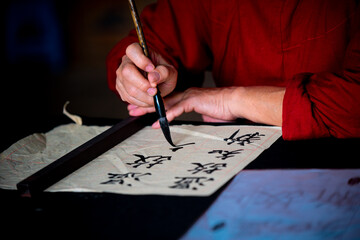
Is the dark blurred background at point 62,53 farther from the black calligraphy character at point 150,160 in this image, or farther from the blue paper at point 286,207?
the blue paper at point 286,207

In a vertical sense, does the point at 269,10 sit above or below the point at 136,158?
above

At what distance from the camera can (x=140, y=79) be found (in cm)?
82

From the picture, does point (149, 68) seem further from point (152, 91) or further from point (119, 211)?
point (119, 211)

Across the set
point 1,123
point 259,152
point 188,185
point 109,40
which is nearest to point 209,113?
point 259,152

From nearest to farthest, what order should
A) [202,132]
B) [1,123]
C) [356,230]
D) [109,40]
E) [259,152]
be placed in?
[356,230]
[259,152]
[202,132]
[1,123]
[109,40]

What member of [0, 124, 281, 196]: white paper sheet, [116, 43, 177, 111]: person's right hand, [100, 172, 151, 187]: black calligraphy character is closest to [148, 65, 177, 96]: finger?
[116, 43, 177, 111]: person's right hand

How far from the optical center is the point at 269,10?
97 centimetres

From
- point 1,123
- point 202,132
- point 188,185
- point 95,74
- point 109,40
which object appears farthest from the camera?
point 109,40

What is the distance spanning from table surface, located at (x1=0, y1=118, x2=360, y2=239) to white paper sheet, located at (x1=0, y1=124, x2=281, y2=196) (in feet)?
0.08

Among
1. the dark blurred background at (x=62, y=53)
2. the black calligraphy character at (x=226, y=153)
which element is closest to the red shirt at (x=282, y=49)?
the black calligraphy character at (x=226, y=153)

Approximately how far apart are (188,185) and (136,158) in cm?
18

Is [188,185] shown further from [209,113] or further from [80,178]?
[209,113]

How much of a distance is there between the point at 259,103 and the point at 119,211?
1.39ft

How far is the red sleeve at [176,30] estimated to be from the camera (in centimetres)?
110
